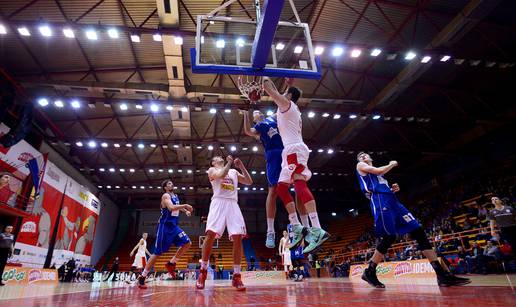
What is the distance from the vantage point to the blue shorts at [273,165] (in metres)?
4.20

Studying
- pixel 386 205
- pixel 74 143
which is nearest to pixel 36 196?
pixel 74 143

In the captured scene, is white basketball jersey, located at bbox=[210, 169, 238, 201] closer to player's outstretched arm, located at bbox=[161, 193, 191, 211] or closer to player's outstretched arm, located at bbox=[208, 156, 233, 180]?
player's outstretched arm, located at bbox=[208, 156, 233, 180]

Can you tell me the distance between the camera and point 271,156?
14.3 feet

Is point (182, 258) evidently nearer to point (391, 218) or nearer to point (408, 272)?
point (408, 272)

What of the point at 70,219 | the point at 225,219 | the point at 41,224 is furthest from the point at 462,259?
the point at 70,219

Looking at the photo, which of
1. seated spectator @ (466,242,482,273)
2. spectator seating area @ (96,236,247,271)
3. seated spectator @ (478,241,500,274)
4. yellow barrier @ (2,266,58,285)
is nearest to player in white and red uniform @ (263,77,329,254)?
seated spectator @ (478,241,500,274)

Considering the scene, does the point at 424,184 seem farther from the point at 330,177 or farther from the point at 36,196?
the point at 36,196

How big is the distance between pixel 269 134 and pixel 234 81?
10.3m

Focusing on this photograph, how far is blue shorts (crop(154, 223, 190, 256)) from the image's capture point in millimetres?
6348

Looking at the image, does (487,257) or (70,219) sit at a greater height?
(70,219)

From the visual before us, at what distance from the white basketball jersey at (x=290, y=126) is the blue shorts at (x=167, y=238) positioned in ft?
12.5

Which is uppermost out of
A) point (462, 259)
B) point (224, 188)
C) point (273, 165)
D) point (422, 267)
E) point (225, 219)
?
point (273, 165)

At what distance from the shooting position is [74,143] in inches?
677

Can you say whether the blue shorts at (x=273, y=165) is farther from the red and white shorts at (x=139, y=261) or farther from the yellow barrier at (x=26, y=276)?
the red and white shorts at (x=139, y=261)
